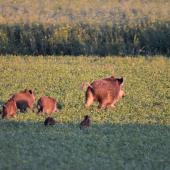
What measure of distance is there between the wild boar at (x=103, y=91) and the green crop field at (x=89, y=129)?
50 cm

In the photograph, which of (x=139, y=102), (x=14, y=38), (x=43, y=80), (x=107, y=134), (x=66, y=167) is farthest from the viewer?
(x=14, y=38)

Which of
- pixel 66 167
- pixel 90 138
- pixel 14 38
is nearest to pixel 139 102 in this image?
pixel 90 138

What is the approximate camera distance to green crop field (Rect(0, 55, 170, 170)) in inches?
169

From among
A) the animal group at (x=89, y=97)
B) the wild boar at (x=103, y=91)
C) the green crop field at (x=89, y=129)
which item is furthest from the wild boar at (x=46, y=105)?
the wild boar at (x=103, y=91)

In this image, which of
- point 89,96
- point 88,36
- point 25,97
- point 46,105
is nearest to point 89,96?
point 89,96

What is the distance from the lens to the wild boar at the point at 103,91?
270 inches

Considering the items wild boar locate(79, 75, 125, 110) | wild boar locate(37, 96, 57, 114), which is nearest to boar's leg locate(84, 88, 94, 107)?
wild boar locate(79, 75, 125, 110)

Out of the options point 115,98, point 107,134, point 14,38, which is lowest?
point 107,134

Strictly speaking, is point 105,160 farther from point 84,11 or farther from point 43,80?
point 84,11

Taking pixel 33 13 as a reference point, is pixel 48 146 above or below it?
below

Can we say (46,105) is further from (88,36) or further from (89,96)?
(88,36)

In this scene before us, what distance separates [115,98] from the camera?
7.19 meters

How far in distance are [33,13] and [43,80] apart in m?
15.5

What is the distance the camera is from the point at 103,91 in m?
6.91
